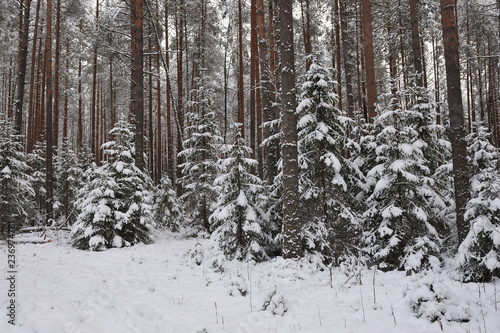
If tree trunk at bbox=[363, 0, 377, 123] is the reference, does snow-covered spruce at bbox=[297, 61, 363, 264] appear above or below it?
below

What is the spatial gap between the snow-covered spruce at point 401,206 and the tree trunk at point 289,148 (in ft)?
7.54

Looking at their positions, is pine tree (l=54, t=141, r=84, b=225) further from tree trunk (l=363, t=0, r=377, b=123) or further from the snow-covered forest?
tree trunk (l=363, t=0, r=377, b=123)

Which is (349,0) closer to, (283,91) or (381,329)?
(283,91)

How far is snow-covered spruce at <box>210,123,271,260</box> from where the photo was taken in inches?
364

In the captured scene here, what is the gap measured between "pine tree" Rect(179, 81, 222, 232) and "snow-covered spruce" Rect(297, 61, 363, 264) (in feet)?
20.3

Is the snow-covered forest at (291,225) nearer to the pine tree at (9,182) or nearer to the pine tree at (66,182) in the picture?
the pine tree at (9,182)

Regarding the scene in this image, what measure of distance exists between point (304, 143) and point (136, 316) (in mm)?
6619

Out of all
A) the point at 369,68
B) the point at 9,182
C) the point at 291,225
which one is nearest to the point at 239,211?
the point at 291,225

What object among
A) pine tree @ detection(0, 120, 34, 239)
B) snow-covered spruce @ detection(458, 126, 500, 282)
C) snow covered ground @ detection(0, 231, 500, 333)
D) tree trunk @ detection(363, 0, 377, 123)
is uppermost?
tree trunk @ detection(363, 0, 377, 123)

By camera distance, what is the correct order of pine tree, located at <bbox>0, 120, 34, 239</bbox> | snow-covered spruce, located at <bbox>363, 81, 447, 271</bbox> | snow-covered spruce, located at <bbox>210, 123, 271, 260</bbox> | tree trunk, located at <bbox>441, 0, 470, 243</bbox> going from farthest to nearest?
1. pine tree, located at <bbox>0, 120, 34, 239</bbox>
2. snow-covered spruce, located at <bbox>210, 123, 271, 260</bbox>
3. tree trunk, located at <bbox>441, 0, 470, 243</bbox>
4. snow-covered spruce, located at <bbox>363, 81, 447, 271</bbox>

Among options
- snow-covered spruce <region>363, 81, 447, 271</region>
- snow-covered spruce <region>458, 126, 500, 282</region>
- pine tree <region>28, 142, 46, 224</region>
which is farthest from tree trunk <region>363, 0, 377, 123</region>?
pine tree <region>28, 142, 46, 224</region>

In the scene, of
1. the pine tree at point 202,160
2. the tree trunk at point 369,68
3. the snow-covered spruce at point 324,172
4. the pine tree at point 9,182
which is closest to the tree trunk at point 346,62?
the tree trunk at point 369,68

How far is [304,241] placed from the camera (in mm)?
9016

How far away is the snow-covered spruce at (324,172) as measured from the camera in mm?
8711
